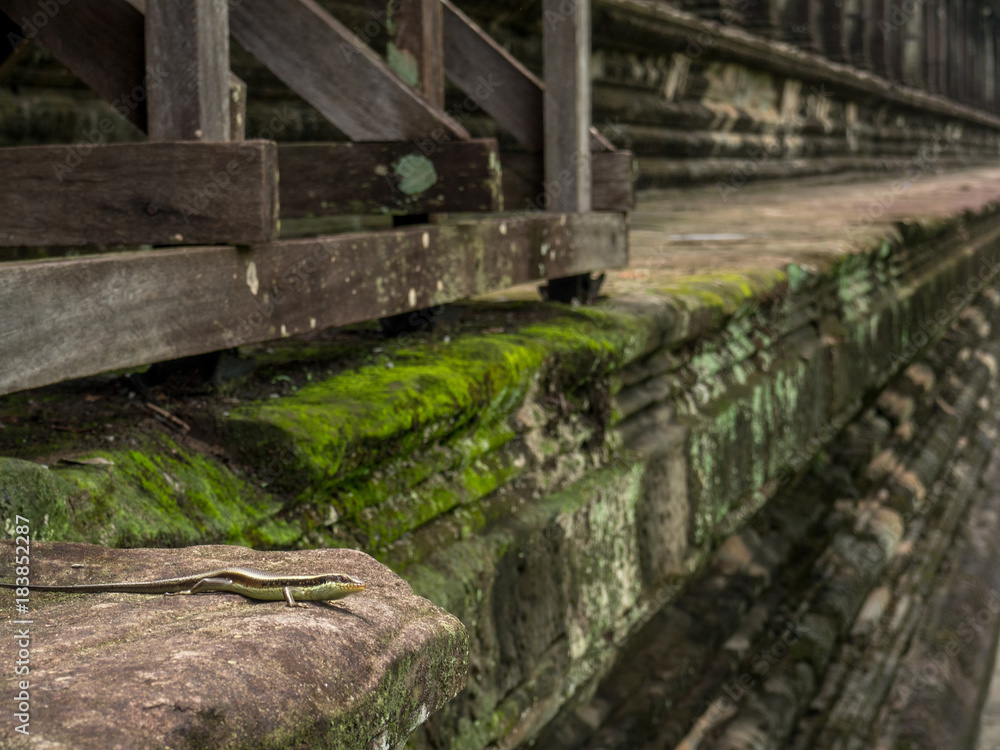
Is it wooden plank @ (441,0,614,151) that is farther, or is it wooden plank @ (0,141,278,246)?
→ wooden plank @ (441,0,614,151)

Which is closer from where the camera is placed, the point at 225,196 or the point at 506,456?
the point at 225,196

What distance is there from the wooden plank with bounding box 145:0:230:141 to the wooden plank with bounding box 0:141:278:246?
1.8 inches

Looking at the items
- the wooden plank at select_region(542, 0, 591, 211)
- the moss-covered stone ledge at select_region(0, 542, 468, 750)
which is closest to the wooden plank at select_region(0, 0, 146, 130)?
the moss-covered stone ledge at select_region(0, 542, 468, 750)

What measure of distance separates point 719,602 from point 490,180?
4.41ft

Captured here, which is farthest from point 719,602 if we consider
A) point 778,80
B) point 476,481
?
point 778,80

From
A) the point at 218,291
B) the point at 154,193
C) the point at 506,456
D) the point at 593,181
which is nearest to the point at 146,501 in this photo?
the point at 218,291

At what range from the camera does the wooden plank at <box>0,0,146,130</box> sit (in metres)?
1.43

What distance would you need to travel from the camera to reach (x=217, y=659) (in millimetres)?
706

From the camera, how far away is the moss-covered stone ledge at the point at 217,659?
2.08 feet

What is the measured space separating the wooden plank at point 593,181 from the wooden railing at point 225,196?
8.6 inches

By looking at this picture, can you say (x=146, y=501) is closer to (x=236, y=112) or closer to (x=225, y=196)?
(x=225, y=196)

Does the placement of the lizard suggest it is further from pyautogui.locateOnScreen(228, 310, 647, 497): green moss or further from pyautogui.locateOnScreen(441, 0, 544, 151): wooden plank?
pyautogui.locateOnScreen(441, 0, 544, 151): wooden plank

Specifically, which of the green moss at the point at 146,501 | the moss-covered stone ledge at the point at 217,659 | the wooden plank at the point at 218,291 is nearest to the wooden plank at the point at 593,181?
the wooden plank at the point at 218,291

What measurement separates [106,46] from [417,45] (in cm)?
71
